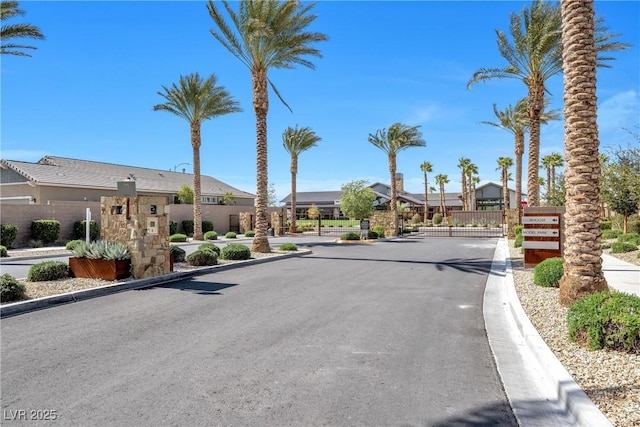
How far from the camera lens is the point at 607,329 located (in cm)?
549

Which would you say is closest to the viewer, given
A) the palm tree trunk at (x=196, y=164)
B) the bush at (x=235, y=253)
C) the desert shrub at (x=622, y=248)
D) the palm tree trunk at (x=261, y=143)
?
the bush at (x=235, y=253)

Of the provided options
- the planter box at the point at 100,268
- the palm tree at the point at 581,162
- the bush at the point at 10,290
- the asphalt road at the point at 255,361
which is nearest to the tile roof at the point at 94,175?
the planter box at the point at 100,268

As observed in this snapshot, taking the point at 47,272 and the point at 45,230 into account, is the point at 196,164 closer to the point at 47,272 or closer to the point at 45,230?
the point at 45,230

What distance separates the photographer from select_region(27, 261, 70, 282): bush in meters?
10.9

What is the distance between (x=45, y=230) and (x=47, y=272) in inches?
706

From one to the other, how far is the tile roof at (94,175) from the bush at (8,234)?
302 inches

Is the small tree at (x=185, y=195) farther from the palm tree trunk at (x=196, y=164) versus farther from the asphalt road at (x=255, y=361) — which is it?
the asphalt road at (x=255, y=361)

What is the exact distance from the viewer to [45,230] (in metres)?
26.2

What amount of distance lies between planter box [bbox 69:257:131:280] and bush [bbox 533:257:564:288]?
416 inches

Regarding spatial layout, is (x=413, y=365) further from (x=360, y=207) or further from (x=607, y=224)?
(x=607, y=224)

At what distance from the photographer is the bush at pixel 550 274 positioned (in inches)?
398

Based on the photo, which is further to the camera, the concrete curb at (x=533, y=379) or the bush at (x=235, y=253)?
the bush at (x=235, y=253)

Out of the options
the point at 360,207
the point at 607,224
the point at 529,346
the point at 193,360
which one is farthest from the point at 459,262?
the point at 607,224

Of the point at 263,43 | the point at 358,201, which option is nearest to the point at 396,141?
the point at 358,201
